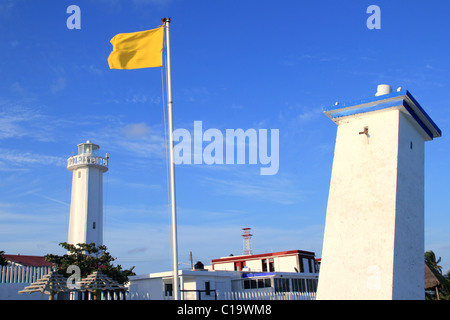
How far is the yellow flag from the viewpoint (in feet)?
40.2

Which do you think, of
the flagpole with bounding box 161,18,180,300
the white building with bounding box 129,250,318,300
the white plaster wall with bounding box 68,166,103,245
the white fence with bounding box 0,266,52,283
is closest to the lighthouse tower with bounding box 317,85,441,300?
the flagpole with bounding box 161,18,180,300

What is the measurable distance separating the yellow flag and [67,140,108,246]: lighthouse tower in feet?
77.0

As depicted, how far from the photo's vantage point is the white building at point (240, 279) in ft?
81.7

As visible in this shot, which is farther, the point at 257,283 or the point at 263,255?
the point at 263,255

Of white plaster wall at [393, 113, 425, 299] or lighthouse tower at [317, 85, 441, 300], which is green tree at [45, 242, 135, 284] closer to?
lighthouse tower at [317, 85, 441, 300]

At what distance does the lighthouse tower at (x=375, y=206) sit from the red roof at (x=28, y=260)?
20.9m

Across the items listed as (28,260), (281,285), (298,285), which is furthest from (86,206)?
(298,285)

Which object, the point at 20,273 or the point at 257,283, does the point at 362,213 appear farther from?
the point at 20,273

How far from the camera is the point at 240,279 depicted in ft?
95.4

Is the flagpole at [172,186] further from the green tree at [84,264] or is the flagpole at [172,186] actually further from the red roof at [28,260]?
the red roof at [28,260]

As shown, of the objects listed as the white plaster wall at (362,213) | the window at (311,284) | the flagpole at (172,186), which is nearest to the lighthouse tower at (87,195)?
the window at (311,284)

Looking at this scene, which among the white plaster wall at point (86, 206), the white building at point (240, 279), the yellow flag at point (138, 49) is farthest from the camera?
the white plaster wall at point (86, 206)

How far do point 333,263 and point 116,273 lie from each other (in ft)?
50.8

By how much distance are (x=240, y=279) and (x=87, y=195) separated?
13.3 meters
